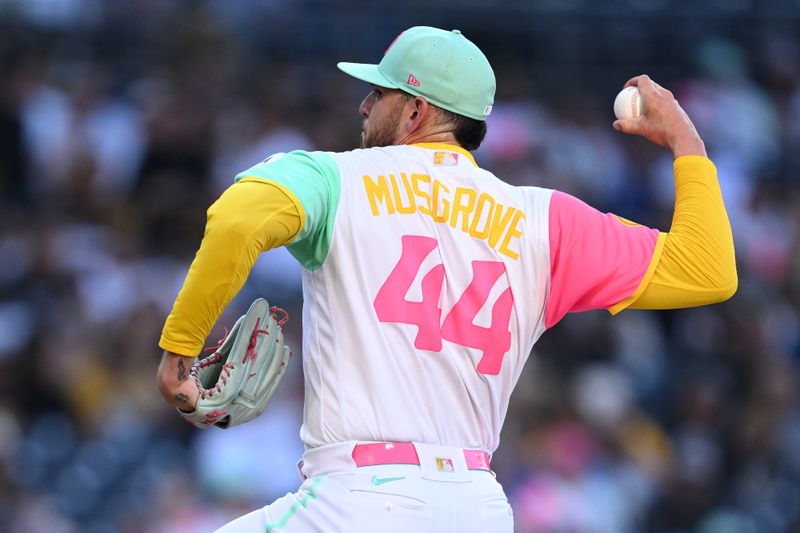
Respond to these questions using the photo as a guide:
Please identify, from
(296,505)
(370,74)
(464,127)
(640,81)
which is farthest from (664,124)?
(296,505)

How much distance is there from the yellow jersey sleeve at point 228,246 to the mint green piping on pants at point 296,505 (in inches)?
19.9

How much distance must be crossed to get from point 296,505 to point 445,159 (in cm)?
110

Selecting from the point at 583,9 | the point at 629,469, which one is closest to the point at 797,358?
the point at 629,469

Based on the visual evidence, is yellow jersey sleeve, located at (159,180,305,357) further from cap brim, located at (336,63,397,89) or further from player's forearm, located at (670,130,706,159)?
player's forearm, located at (670,130,706,159)

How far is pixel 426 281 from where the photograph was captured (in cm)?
371

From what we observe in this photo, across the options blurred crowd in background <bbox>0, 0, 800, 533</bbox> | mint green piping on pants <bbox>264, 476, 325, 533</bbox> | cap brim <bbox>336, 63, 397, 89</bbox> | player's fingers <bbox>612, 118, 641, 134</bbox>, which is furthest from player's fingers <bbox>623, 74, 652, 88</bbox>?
blurred crowd in background <bbox>0, 0, 800, 533</bbox>

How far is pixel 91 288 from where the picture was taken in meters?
9.59

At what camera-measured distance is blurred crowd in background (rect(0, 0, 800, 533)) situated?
8.88m

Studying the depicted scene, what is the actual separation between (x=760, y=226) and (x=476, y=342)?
8.55 meters

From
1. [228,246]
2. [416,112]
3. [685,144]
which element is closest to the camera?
[228,246]

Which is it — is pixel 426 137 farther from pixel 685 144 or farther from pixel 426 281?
pixel 685 144

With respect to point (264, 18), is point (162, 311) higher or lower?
lower

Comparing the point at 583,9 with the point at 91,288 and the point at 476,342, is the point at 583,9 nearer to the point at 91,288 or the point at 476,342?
the point at 91,288

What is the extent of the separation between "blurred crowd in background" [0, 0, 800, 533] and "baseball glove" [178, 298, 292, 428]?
15.5 ft
